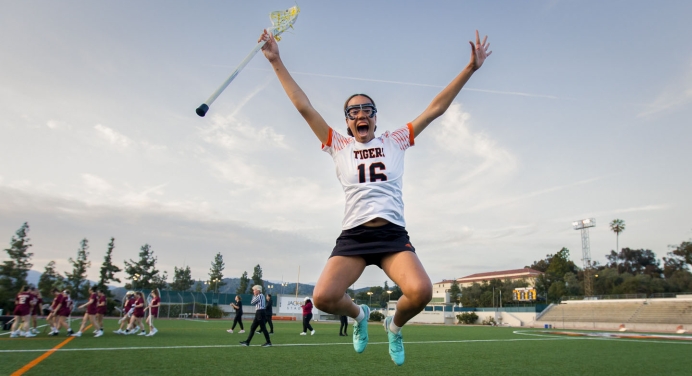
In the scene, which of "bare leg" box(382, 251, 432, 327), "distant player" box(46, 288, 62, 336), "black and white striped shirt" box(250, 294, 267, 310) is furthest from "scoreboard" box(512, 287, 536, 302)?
"bare leg" box(382, 251, 432, 327)

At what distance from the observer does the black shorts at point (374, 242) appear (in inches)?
164

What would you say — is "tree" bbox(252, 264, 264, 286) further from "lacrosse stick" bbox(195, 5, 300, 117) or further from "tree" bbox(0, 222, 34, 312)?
"lacrosse stick" bbox(195, 5, 300, 117)

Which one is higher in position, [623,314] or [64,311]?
[64,311]

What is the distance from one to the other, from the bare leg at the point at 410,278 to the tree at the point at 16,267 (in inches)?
2839

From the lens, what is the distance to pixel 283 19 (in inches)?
239

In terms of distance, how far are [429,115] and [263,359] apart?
7.87m

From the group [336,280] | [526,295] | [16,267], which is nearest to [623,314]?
[526,295]

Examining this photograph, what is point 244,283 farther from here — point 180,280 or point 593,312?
point 593,312

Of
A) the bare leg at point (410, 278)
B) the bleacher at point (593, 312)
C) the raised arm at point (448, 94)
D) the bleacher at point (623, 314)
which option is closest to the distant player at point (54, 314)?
the bare leg at point (410, 278)

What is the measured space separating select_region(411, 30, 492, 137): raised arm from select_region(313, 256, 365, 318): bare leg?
1665mm

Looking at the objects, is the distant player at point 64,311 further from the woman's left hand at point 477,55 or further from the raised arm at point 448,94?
the woman's left hand at point 477,55

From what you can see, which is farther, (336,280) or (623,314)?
(623,314)

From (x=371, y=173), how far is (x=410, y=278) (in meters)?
1.12

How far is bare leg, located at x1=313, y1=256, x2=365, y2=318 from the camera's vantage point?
4098mm
